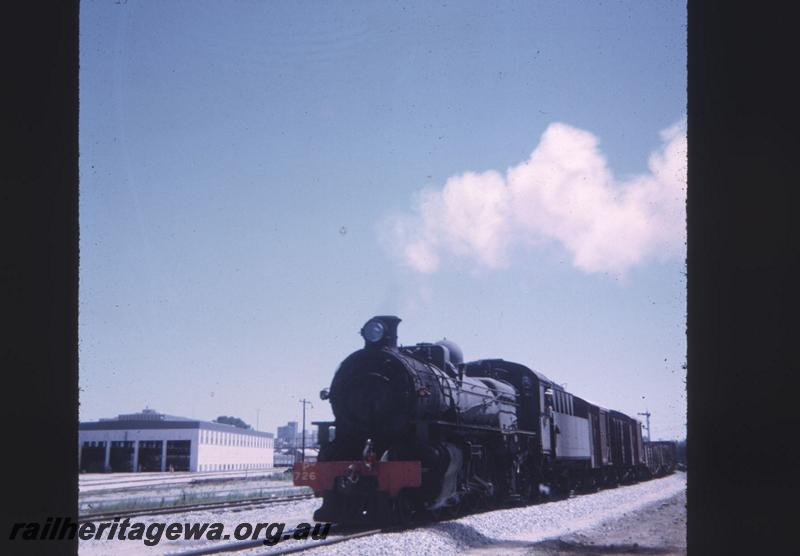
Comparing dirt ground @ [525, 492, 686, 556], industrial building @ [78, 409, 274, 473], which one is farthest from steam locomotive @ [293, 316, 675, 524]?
industrial building @ [78, 409, 274, 473]

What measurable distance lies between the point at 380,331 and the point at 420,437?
2704mm

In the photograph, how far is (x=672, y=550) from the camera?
1227cm

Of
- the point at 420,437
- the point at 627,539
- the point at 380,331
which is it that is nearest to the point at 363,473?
the point at 420,437

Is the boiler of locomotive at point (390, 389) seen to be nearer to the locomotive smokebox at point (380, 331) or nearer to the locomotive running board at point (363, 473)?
the locomotive smokebox at point (380, 331)

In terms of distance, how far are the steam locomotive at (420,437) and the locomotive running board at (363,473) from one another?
20 millimetres

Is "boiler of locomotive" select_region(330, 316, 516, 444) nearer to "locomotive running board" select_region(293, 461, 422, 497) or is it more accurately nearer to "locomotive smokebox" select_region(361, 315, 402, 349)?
"locomotive smokebox" select_region(361, 315, 402, 349)

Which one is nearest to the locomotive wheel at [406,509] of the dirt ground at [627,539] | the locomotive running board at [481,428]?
the locomotive running board at [481,428]

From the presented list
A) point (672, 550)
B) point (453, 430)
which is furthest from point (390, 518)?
point (672, 550)

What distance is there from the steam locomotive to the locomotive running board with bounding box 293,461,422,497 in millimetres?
20

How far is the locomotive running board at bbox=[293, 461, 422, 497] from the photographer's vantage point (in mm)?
14484

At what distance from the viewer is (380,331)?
16766 mm

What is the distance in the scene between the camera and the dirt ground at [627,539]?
12.0 meters

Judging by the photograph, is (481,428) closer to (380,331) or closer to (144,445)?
(380,331)
